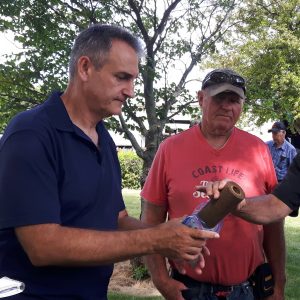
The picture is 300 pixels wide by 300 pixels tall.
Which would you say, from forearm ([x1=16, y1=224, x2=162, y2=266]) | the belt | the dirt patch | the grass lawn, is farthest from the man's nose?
the dirt patch

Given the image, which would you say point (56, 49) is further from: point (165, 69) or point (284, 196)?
point (284, 196)

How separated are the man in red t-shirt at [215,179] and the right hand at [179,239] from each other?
2.75ft

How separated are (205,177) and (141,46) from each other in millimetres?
893

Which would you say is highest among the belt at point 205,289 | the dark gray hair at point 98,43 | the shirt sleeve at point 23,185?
the dark gray hair at point 98,43

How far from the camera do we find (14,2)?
5039 mm

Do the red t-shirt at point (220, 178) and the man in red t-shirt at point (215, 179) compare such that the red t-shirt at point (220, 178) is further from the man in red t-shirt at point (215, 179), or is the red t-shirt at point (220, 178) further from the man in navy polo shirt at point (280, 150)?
the man in navy polo shirt at point (280, 150)

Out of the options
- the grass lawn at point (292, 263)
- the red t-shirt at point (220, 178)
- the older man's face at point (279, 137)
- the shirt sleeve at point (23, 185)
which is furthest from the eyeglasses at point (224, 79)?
the older man's face at point (279, 137)

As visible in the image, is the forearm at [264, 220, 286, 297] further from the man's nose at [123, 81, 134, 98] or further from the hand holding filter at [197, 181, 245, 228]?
the man's nose at [123, 81, 134, 98]

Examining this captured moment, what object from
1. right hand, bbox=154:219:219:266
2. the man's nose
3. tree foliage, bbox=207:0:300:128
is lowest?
right hand, bbox=154:219:219:266

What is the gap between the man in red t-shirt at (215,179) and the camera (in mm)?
2648

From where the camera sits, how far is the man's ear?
1979 millimetres

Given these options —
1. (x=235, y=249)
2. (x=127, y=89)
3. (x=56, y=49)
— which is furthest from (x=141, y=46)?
(x=56, y=49)

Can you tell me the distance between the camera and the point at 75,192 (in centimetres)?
183

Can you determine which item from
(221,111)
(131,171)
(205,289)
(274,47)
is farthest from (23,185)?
(274,47)
